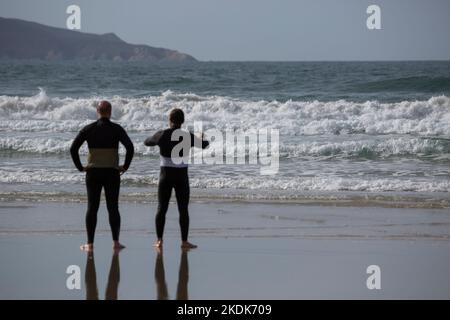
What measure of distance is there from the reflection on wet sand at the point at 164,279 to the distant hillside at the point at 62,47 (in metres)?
108

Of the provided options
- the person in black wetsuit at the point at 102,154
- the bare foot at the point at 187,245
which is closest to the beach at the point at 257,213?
the bare foot at the point at 187,245

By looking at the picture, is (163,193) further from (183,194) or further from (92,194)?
(92,194)

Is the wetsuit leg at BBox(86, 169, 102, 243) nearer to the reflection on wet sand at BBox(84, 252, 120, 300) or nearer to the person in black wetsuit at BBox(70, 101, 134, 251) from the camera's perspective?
the person in black wetsuit at BBox(70, 101, 134, 251)

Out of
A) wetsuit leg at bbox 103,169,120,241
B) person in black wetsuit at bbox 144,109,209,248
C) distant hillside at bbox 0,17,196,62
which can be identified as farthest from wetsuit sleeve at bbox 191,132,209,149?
distant hillside at bbox 0,17,196,62

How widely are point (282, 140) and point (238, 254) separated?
12081mm

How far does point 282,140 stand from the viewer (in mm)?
20250

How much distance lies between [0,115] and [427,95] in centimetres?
1742

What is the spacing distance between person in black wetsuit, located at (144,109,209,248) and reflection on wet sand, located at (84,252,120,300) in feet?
2.56

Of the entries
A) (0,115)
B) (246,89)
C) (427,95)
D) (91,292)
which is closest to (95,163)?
(91,292)

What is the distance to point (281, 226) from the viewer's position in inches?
395

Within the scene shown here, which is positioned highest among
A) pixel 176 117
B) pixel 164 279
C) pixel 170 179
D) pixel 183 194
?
pixel 176 117

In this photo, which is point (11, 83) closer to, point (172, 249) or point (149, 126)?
point (149, 126)

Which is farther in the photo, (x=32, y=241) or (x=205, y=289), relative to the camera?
(x=32, y=241)

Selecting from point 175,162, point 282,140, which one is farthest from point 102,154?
point 282,140
